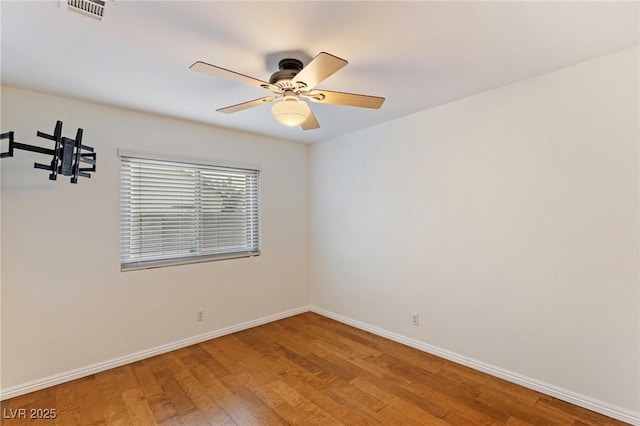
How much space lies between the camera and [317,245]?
435 centimetres

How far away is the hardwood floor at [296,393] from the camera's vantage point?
2105mm

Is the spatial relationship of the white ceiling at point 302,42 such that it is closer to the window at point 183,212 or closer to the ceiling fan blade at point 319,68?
the ceiling fan blade at point 319,68

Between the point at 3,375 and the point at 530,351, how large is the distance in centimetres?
408

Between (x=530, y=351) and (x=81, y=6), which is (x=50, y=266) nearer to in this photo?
(x=81, y=6)

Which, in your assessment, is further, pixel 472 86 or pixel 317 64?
pixel 472 86

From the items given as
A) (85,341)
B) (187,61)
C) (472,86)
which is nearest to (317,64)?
(187,61)

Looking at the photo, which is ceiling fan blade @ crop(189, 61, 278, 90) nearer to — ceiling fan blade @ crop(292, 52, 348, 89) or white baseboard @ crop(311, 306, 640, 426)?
ceiling fan blade @ crop(292, 52, 348, 89)

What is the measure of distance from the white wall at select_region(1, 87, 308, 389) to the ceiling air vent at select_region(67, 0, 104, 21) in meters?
1.47

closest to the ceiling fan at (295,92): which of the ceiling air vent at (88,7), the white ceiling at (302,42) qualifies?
the white ceiling at (302,42)

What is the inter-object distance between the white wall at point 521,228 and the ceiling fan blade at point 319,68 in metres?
1.69

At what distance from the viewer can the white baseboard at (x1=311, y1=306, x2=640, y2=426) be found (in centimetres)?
205

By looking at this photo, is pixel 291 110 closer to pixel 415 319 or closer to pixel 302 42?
pixel 302 42

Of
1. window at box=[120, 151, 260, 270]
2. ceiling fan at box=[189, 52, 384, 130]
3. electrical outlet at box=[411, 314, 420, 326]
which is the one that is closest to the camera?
ceiling fan at box=[189, 52, 384, 130]

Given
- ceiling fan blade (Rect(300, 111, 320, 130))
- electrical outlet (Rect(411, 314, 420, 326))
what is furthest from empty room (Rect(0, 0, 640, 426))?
ceiling fan blade (Rect(300, 111, 320, 130))
